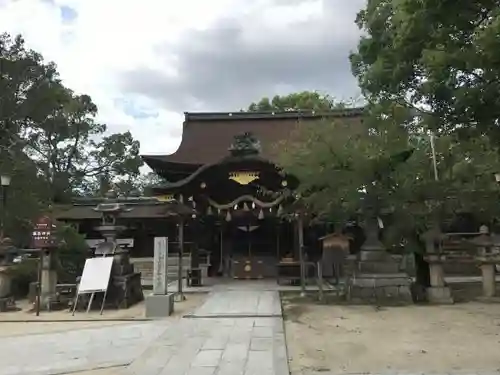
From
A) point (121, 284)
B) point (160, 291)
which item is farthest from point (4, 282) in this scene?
point (160, 291)

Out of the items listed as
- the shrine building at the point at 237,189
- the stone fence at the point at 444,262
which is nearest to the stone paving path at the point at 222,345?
the stone fence at the point at 444,262

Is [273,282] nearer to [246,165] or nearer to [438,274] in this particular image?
[246,165]

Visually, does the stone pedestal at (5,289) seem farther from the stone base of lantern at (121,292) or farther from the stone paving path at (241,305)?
the stone paving path at (241,305)

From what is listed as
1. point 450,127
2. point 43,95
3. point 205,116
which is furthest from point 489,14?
point 43,95

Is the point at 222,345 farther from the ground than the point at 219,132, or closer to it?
closer to it

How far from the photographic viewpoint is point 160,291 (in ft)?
32.4

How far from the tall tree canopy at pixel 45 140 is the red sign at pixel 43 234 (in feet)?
10.7

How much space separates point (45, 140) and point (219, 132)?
43.7ft

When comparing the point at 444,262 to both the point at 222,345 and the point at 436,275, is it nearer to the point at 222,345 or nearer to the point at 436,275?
the point at 436,275

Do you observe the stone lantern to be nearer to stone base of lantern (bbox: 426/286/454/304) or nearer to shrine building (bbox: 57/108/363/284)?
shrine building (bbox: 57/108/363/284)

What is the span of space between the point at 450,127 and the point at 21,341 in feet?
23.8

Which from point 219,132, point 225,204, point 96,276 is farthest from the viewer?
point 219,132

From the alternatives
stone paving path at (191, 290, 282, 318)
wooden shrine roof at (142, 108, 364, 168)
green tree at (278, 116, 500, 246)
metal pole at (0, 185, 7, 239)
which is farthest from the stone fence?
metal pole at (0, 185, 7, 239)

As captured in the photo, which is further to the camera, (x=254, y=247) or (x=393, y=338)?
(x=254, y=247)
